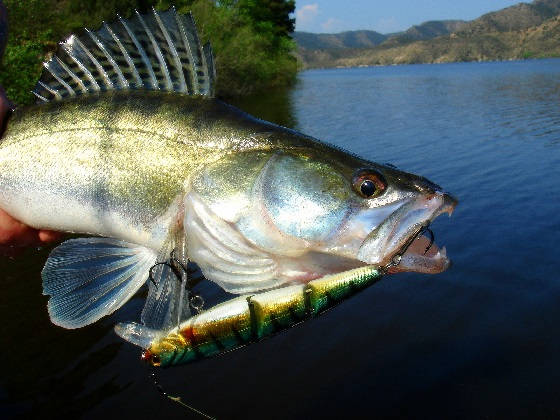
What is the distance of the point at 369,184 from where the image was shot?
243cm

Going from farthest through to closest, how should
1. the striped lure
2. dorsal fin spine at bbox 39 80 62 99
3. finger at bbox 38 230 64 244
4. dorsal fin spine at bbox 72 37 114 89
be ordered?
finger at bbox 38 230 64 244, dorsal fin spine at bbox 39 80 62 99, dorsal fin spine at bbox 72 37 114 89, the striped lure

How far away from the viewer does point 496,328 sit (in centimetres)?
737

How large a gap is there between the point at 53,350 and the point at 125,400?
1825 mm

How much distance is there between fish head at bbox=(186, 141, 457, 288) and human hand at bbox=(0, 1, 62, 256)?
151 cm

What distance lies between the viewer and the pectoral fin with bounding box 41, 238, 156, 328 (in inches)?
111

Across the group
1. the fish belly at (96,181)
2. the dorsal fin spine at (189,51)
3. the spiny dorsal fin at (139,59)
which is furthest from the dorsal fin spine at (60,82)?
the dorsal fin spine at (189,51)

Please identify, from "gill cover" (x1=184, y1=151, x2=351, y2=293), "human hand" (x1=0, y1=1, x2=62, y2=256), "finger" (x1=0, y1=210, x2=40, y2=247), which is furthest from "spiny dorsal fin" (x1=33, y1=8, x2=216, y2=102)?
"finger" (x1=0, y1=210, x2=40, y2=247)

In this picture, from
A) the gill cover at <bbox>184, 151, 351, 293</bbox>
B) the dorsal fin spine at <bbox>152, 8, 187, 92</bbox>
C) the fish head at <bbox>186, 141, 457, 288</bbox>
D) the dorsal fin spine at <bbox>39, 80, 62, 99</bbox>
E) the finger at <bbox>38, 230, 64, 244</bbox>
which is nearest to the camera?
the fish head at <bbox>186, 141, 457, 288</bbox>

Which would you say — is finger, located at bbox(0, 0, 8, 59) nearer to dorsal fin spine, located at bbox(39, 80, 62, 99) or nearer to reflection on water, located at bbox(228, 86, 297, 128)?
dorsal fin spine, located at bbox(39, 80, 62, 99)

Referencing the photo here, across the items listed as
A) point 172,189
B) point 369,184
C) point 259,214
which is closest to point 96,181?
point 172,189

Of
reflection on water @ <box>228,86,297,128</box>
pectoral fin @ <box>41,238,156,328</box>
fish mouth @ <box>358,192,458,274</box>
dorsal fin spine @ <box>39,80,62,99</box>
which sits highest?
dorsal fin spine @ <box>39,80,62,99</box>

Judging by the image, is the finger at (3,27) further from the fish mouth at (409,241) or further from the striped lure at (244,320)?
the fish mouth at (409,241)

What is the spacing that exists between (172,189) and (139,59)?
89 cm

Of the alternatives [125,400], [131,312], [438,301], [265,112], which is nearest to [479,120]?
[265,112]
